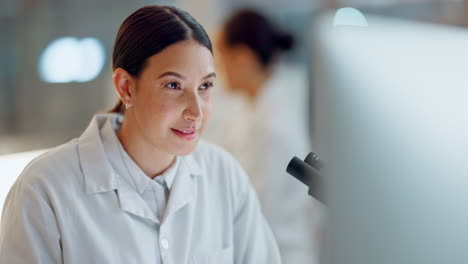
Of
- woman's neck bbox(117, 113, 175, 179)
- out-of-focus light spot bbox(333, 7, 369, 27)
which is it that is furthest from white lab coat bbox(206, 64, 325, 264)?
out-of-focus light spot bbox(333, 7, 369, 27)

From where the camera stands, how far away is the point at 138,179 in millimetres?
990

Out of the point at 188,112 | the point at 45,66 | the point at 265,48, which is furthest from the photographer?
the point at 45,66

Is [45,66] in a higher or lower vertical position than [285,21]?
lower

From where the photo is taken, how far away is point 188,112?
0.91 metres

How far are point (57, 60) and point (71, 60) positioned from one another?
0.50 ft

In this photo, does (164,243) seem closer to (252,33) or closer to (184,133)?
(184,133)

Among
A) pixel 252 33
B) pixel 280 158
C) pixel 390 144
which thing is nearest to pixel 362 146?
pixel 390 144

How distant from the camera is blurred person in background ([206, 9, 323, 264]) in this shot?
1.96 metres

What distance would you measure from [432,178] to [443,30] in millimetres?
190

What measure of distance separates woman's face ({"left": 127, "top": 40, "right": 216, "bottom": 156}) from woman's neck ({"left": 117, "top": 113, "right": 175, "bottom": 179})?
2.3 inches

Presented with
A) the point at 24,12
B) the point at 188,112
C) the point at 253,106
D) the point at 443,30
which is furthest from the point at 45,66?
the point at 443,30

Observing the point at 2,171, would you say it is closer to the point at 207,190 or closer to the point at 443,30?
the point at 207,190

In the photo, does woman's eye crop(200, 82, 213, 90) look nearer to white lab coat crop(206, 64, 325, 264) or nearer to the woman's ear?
the woman's ear

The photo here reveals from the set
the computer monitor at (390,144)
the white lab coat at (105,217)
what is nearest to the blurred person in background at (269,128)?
the white lab coat at (105,217)
